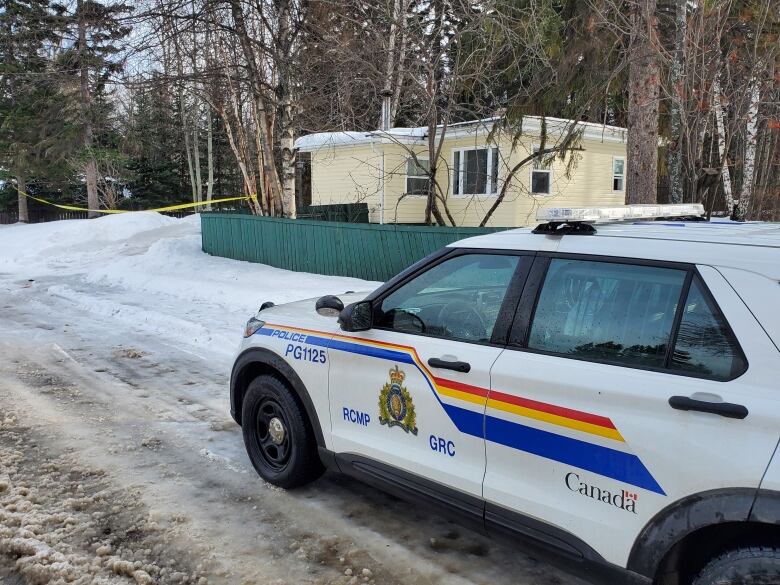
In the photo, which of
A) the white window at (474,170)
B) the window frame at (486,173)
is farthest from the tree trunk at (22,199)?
the white window at (474,170)

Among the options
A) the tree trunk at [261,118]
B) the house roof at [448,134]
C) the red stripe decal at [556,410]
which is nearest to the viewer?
the red stripe decal at [556,410]

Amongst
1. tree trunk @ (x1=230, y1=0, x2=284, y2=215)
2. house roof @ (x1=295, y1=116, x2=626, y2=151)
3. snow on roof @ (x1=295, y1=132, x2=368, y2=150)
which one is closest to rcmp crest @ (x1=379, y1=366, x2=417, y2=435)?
tree trunk @ (x1=230, y1=0, x2=284, y2=215)

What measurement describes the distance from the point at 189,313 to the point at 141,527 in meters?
6.84

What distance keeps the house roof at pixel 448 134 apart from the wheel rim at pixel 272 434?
12.1 m

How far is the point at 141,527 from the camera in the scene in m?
3.60

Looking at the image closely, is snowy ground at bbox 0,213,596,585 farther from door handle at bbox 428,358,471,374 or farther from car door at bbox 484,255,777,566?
door handle at bbox 428,358,471,374

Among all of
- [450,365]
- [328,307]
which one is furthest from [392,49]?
[450,365]

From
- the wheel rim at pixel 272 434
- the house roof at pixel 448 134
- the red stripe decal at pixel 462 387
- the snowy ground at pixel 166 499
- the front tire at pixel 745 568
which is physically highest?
the house roof at pixel 448 134

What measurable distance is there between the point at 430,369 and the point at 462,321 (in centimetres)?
31

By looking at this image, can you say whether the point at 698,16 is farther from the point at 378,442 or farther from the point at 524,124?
the point at 378,442

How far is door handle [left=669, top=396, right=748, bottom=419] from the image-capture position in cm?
212

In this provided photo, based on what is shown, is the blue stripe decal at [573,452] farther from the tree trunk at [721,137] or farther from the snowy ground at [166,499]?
the tree trunk at [721,137]

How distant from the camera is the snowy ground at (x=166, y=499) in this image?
3221mm

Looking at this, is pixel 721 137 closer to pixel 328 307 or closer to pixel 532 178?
pixel 532 178
